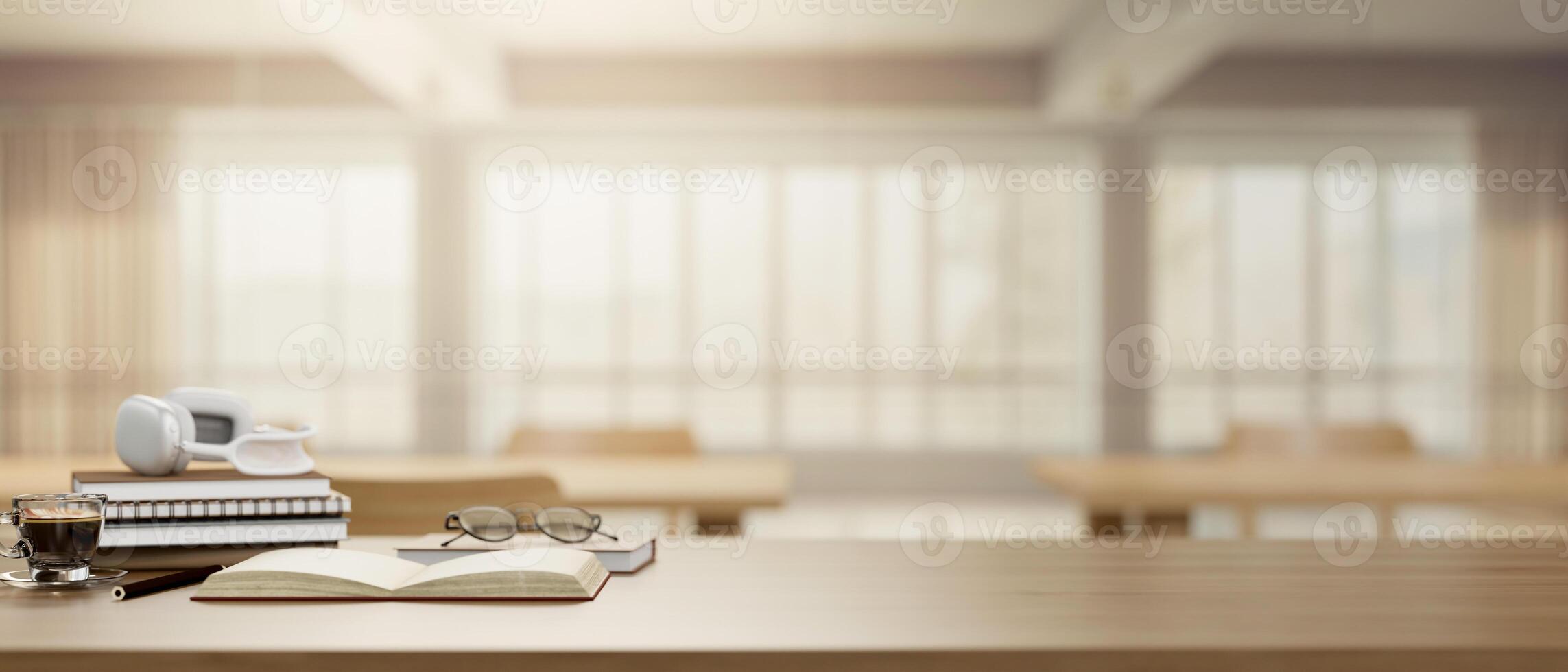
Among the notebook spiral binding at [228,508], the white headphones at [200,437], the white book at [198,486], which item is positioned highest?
the white headphones at [200,437]

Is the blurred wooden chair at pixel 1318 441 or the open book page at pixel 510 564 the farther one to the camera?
the blurred wooden chair at pixel 1318 441

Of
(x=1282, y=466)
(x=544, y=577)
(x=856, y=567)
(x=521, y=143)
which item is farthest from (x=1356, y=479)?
(x=521, y=143)

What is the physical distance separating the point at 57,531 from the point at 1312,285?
339 cm

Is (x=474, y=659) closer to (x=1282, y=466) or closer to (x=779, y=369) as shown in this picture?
(x=1282, y=466)

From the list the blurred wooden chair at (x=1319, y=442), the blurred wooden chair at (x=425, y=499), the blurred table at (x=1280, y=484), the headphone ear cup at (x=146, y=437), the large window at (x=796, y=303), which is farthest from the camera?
the large window at (x=796, y=303)

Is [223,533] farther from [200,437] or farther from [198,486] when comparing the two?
[200,437]

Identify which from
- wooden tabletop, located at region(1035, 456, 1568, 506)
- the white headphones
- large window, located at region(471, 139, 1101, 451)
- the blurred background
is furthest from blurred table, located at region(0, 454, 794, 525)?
large window, located at region(471, 139, 1101, 451)

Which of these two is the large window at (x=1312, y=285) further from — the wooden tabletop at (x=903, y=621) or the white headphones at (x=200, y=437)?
the white headphones at (x=200, y=437)

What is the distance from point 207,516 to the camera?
865mm

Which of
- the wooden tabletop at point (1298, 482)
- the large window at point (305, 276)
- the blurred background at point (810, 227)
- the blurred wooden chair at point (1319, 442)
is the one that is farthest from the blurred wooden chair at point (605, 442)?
the blurred wooden chair at point (1319, 442)

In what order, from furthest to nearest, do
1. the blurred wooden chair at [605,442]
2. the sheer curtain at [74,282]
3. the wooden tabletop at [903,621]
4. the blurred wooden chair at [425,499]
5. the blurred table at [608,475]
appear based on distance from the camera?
1. the sheer curtain at [74,282]
2. the blurred wooden chair at [605,442]
3. the blurred table at [608,475]
4. the blurred wooden chair at [425,499]
5. the wooden tabletop at [903,621]

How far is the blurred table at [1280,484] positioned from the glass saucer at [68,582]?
1588 mm

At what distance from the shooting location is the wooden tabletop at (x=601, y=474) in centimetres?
184

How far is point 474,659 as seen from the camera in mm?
617
